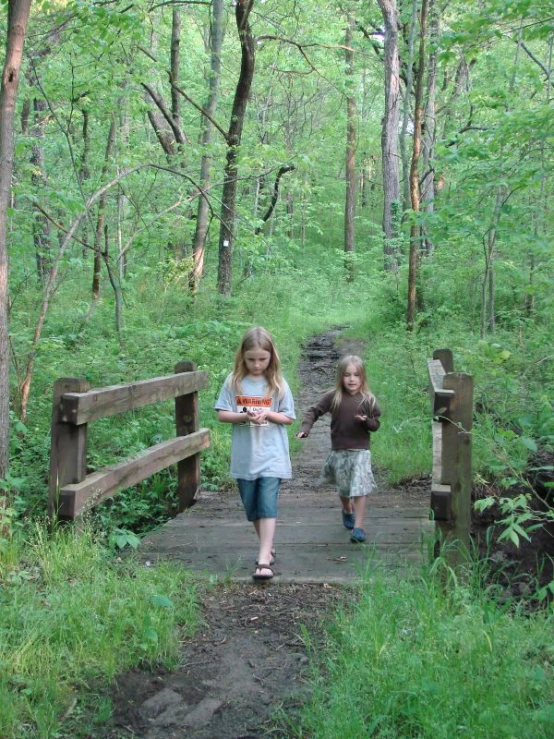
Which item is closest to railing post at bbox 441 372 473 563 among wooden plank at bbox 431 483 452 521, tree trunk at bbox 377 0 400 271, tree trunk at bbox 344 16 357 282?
wooden plank at bbox 431 483 452 521

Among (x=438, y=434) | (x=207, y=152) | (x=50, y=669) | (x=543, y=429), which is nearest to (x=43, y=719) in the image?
(x=50, y=669)

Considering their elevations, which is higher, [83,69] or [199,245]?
[83,69]

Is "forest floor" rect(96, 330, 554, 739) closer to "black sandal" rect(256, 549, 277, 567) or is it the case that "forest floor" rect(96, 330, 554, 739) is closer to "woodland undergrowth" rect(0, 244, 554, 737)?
"woodland undergrowth" rect(0, 244, 554, 737)

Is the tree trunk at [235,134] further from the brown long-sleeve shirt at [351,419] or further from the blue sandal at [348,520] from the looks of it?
the blue sandal at [348,520]

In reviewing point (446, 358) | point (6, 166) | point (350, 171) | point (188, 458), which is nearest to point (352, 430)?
point (446, 358)

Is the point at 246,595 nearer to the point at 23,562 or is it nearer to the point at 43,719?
the point at 23,562

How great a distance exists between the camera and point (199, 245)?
15.3 metres

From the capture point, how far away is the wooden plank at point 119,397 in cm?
507

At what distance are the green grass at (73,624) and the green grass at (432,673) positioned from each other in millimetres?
916

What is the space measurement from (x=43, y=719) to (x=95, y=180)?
10062 millimetres

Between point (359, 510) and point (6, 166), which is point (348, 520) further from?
point (6, 166)

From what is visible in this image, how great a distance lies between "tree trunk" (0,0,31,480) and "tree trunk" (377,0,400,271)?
12663 mm

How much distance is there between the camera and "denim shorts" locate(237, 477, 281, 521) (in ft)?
16.9

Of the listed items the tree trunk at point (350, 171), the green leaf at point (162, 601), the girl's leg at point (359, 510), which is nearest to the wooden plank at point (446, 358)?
the girl's leg at point (359, 510)
